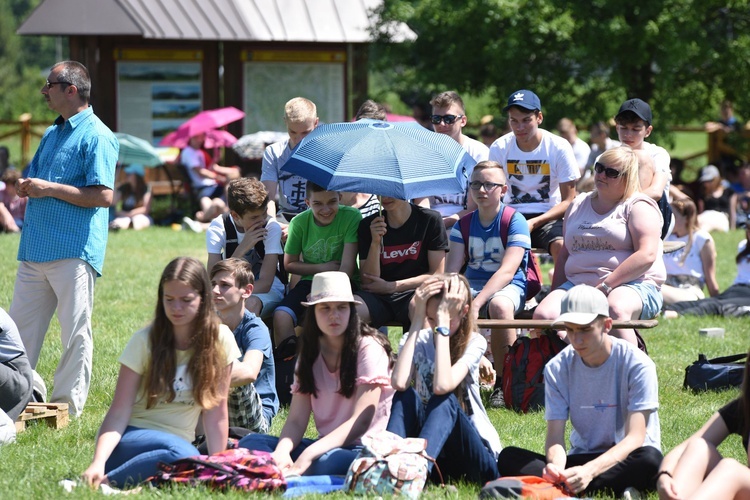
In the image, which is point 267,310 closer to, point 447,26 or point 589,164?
point 589,164

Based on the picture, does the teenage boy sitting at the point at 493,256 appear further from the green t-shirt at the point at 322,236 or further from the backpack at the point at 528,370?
the green t-shirt at the point at 322,236

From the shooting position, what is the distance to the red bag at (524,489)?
492 cm

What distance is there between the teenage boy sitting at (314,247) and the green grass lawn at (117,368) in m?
0.80

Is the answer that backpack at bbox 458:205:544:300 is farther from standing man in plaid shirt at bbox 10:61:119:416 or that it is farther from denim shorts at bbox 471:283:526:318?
standing man in plaid shirt at bbox 10:61:119:416

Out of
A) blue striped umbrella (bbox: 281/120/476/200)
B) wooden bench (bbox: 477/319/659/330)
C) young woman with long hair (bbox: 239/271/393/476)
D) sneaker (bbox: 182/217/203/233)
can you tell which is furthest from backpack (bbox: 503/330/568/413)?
sneaker (bbox: 182/217/203/233)

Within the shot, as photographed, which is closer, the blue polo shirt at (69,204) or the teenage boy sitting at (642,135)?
the blue polo shirt at (69,204)

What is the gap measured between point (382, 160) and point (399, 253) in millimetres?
654

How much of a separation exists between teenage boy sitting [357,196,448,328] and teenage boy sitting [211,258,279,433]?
1.06 metres

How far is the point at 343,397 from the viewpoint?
18.2ft

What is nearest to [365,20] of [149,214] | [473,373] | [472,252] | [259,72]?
[259,72]

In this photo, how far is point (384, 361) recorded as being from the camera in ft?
18.2

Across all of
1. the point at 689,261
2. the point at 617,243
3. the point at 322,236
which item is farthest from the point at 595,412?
the point at 689,261

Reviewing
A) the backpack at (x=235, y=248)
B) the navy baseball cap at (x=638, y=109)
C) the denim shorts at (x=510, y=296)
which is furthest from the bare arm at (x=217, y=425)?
the navy baseball cap at (x=638, y=109)

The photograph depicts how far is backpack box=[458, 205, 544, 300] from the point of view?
7.44m
